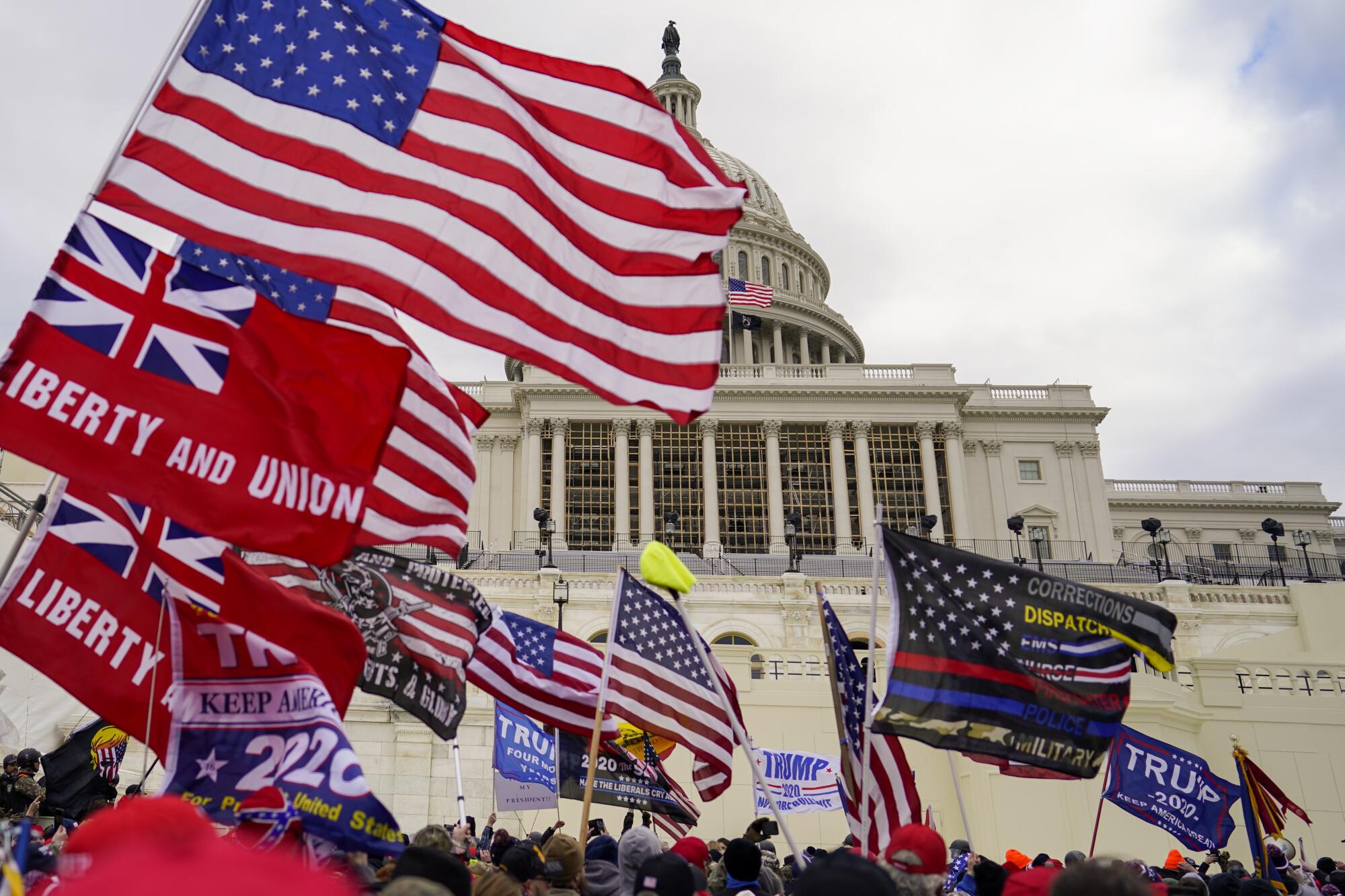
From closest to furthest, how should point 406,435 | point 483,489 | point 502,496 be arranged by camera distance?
point 406,435 → point 502,496 → point 483,489

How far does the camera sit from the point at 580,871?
623 centimetres

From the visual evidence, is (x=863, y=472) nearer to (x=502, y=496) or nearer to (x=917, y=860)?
(x=502, y=496)

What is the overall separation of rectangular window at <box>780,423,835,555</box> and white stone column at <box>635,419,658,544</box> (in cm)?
700

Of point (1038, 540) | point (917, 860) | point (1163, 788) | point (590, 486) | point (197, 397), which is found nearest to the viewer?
point (917, 860)

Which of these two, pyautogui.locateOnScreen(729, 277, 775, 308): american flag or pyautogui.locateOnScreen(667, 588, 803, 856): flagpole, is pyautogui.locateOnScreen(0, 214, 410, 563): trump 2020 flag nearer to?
pyautogui.locateOnScreen(667, 588, 803, 856): flagpole

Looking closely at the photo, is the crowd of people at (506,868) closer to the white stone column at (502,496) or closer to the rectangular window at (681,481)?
the rectangular window at (681,481)

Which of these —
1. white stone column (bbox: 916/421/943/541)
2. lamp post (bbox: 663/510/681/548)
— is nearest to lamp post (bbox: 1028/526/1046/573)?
white stone column (bbox: 916/421/943/541)

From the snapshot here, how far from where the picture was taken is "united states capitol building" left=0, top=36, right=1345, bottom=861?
20.7 metres

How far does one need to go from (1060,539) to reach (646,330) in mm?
56390

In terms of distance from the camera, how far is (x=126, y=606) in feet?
21.1

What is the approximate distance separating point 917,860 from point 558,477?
54.7m

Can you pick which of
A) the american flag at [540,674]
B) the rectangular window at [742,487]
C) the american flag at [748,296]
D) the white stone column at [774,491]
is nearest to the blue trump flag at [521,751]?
the american flag at [540,674]

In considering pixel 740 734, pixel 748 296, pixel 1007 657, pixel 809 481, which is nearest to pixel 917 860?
→ pixel 740 734

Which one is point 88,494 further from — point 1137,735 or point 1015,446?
point 1015,446
